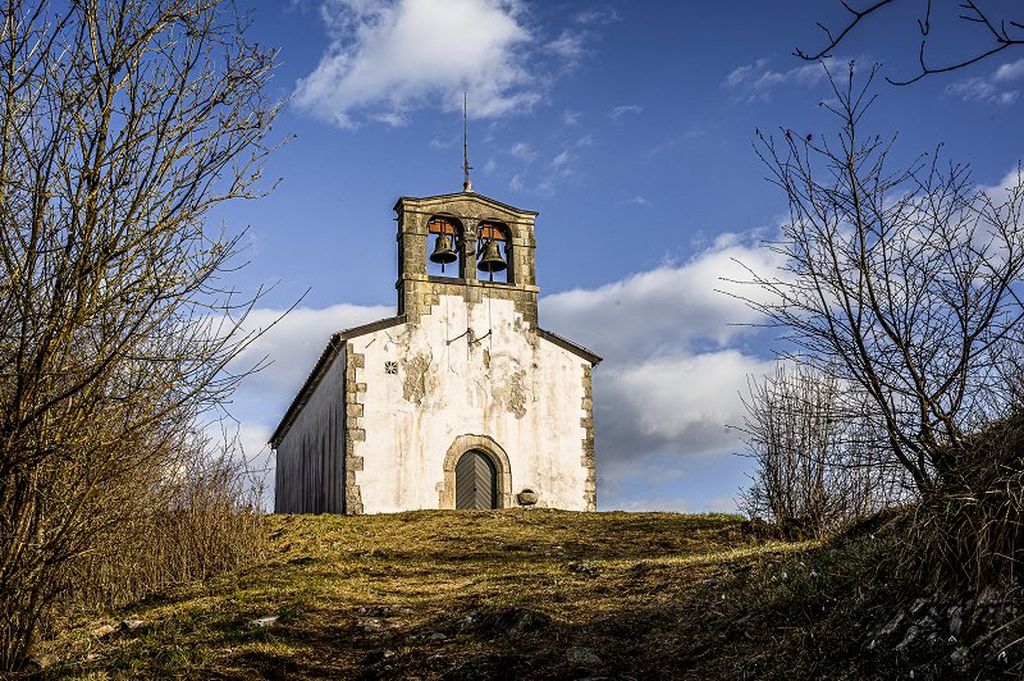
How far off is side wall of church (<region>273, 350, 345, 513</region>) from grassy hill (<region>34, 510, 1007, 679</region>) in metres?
8.44

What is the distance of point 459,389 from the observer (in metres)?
22.2

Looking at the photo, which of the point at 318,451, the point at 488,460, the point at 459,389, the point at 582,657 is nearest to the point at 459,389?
the point at 459,389

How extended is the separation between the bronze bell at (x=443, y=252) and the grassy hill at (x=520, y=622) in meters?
10.3

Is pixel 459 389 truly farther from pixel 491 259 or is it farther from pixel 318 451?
pixel 318 451

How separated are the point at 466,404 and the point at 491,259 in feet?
11.7

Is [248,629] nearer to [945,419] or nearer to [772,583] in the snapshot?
[772,583]

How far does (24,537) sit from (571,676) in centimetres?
417

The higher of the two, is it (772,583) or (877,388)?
(877,388)

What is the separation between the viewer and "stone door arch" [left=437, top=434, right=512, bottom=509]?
21.5 meters

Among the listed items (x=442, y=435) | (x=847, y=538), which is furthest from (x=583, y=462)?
(x=847, y=538)

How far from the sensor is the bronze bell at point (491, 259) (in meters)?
22.9

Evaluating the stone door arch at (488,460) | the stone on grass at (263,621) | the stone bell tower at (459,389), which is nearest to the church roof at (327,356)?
the stone bell tower at (459,389)

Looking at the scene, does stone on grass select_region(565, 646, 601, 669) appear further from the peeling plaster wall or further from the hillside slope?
the peeling plaster wall

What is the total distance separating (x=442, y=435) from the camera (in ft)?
71.3
